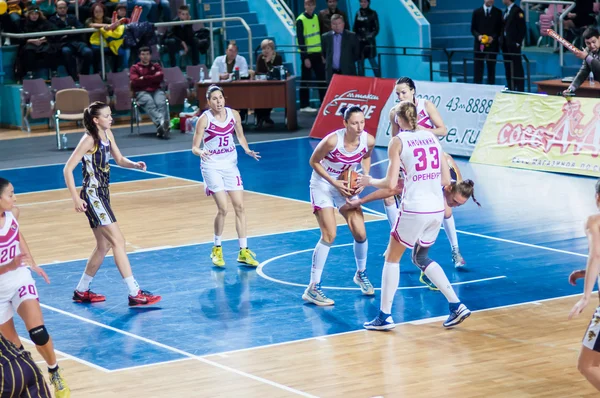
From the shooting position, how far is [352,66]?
2389 cm

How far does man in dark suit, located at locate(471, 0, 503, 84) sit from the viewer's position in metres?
23.2

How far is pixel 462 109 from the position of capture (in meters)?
20.2

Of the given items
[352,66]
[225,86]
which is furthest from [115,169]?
[352,66]

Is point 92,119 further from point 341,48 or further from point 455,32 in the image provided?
point 455,32

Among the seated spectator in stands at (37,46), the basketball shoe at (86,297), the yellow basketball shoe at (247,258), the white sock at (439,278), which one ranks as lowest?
the yellow basketball shoe at (247,258)

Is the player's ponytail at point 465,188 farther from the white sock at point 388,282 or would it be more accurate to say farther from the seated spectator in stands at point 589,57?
the seated spectator in stands at point 589,57

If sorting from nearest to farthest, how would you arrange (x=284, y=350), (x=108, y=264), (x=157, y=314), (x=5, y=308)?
(x=5, y=308) < (x=284, y=350) < (x=157, y=314) < (x=108, y=264)

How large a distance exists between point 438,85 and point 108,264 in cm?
942

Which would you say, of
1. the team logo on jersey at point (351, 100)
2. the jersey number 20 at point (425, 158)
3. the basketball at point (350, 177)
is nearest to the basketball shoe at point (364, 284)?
the basketball at point (350, 177)

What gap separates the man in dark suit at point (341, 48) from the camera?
23844 millimetres

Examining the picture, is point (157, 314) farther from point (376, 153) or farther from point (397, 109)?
point (376, 153)

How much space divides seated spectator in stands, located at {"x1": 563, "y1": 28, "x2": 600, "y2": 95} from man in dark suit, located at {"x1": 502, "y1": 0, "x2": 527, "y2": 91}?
167 inches

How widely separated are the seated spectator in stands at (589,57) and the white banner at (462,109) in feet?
5.52

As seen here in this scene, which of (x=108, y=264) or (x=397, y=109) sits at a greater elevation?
(x=397, y=109)
